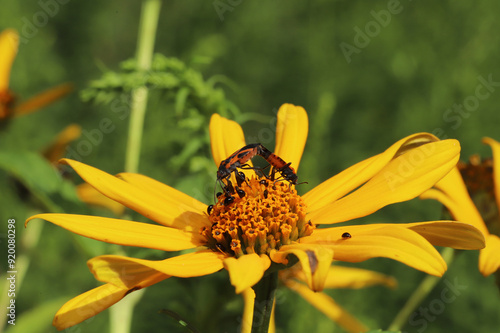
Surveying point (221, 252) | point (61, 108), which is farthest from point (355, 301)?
point (61, 108)

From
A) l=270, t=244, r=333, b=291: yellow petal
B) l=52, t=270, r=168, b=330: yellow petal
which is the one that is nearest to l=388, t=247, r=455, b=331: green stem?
l=270, t=244, r=333, b=291: yellow petal

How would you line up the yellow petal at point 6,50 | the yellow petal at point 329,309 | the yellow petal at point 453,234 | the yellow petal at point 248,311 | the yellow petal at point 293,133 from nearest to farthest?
the yellow petal at point 453,234
the yellow petal at point 248,311
the yellow petal at point 293,133
the yellow petal at point 329,309
the yellow petal at point 6,50

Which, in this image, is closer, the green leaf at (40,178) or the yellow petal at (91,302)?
the yellow petal at (91,302)

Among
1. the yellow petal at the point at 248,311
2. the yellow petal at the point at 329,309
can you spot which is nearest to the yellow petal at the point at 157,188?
the yellow petal at the point at 248,311

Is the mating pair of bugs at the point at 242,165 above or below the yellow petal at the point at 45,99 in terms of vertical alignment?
below

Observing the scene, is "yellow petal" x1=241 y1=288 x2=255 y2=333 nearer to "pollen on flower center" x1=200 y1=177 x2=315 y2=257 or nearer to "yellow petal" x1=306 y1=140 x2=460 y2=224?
"pollen on flower center" x1=200 y1=177 x2=315 y2=257

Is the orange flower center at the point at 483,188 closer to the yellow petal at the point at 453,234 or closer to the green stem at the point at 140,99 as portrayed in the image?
the yellow petal at the point at 453,234

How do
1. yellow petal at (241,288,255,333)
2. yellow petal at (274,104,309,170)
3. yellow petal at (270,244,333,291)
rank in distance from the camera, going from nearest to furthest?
yellow petal at (270,244,333,291) → yellow petal at (241,288,255,333) → yellow petal at (274,104,309,170)
